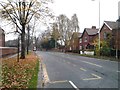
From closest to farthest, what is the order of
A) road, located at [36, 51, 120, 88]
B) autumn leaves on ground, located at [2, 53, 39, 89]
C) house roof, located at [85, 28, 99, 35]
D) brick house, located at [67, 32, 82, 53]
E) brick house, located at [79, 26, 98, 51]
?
autumn leaves on ground, located at [2, 53, 39, 89]
road, located at [36, 51, 120, 88]
brick house, located at [79, 26, 98, 51]
house roof, located at [85, 28, 99, 35]
brick house, located at [67, 32, 82, 53]

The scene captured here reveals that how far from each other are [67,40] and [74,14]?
9.85m

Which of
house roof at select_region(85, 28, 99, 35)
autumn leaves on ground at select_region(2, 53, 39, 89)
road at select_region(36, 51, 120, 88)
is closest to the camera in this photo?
autumn leaves on ground at select_region(2, 53, 39, 89)

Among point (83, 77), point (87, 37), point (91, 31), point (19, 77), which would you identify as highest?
point (91, 31)

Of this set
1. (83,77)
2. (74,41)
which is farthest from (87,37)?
(83,77)

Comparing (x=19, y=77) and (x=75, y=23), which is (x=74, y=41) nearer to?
(x=75, y=23)

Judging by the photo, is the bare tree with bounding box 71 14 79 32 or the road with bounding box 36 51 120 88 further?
the bare tree with bounding box 71 14 79 32

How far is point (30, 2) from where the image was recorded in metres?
A: 30.1

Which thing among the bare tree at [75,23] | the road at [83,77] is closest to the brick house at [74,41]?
the bare tree at [75,23]

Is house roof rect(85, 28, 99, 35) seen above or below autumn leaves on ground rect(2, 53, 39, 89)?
above

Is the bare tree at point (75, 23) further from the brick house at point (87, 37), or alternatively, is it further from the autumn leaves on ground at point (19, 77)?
the autumn leaves on ground at point (19, 77)

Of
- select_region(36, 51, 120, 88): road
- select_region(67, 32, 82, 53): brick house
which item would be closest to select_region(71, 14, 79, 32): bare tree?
select_region(67, 32, 82, 53): brick house

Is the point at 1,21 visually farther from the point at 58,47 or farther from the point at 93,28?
the point at 58,47

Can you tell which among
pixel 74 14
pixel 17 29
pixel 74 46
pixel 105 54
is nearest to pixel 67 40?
pixel 74 46

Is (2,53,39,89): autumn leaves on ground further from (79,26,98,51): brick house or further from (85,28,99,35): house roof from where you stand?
(85,28,99,35): house roof
